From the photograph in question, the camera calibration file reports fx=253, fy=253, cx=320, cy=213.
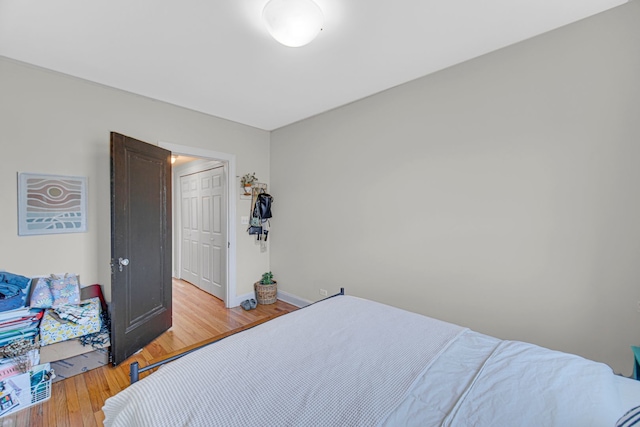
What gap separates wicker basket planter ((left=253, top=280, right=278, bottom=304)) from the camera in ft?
12.0

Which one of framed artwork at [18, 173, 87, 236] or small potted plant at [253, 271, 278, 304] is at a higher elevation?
framed artwork at [18, 173, 87, 236]

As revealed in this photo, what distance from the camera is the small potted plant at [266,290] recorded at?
3.66m

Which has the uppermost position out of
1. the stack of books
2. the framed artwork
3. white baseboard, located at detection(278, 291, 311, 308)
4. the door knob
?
the framed artwork

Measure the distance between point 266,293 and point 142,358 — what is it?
1559mm

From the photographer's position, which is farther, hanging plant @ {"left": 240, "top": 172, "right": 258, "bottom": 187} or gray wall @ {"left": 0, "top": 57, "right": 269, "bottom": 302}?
hanging plant @ {"left": 240, "top": 172, "right": 258, "bottom": 187}

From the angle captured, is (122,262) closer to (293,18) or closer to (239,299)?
(239,299)

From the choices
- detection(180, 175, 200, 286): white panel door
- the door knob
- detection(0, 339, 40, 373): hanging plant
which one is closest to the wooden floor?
detection(0, 339, 40, 373): hanging plant

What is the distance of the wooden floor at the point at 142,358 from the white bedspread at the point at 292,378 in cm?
125

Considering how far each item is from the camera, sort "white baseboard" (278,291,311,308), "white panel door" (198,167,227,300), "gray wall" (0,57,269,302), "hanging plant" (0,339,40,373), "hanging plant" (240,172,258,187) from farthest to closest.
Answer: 1. "white panel door" (198,167,227,300)
2. "hanging plant" (240,172,258,187)
3. "white baseboard" (278,291,311,308)
4. "gray wall" (0,57,269,302)
5. "hanging plant" (0,339,40,373)

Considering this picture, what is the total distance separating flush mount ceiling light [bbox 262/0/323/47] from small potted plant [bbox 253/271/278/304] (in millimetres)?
3057

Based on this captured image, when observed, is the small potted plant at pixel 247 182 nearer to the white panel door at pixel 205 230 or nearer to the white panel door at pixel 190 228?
the white panel door at pixel 205 230

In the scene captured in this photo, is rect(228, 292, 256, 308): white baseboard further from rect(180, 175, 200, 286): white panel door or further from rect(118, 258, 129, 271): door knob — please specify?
rect(118, 258, 129, 271): door knob

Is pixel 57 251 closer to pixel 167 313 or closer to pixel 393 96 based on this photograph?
pixel 167 313

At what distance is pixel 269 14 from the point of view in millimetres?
1512
